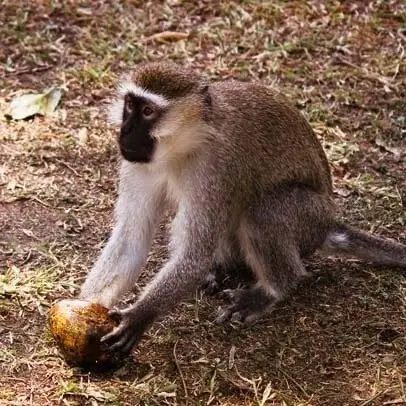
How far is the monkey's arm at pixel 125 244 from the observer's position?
4.49 m

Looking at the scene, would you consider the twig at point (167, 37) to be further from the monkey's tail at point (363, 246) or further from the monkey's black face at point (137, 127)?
the monkey's black face at point (137, 127)

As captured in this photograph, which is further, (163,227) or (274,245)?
(163,227)

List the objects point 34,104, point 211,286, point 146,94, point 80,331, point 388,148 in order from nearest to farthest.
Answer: point 80,331 → point 146,94 → point 211,286 → point 388,148 → point 34,104

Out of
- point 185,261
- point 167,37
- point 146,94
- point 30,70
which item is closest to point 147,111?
point 146,94

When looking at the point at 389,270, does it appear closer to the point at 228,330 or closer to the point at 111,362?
the point at 228,330

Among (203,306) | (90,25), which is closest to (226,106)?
(203,306)

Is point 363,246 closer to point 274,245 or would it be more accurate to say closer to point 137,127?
point 274,245

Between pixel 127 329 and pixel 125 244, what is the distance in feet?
2.01

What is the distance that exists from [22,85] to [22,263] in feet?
7.34

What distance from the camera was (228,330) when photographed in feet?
14.7

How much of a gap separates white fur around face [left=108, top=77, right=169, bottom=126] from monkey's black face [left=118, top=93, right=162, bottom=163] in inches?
0.8

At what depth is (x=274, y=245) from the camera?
4523 millimetres

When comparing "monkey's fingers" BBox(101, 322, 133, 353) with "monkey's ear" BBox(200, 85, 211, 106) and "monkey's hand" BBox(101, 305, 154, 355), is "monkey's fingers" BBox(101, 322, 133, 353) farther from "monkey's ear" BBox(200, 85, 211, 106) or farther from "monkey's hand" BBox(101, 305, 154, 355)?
"monkey's ear" BBox(200, 85, 211, 106)

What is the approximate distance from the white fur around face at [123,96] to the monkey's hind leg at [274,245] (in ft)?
2.67
